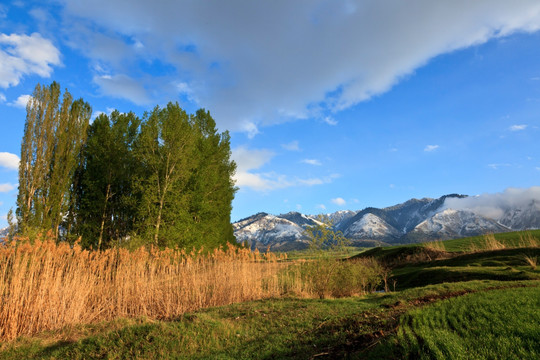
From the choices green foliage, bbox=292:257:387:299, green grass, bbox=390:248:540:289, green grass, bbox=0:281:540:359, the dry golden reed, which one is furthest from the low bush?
green grass, bbox=390:248:540:289

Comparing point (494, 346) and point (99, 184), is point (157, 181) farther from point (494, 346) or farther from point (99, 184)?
point (494, 346)

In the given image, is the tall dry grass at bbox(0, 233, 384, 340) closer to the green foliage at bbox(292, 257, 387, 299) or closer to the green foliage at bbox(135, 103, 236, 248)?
the green foliage at bbox(292, 257, 387, 299)

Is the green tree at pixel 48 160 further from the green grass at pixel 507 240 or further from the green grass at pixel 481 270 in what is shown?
the green grass at pixel 507 240

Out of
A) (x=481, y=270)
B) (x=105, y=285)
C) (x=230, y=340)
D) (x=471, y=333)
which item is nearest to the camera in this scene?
(x=471, y=333)

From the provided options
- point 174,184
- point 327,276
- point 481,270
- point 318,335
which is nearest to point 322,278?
point 327,276

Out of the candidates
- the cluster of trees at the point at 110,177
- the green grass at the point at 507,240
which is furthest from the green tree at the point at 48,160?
the green grass at the point at 507,240

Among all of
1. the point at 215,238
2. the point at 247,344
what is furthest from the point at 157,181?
the point at 247,344

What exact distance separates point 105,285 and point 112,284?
0.60 ft

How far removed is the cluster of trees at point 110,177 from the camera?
62.5ft

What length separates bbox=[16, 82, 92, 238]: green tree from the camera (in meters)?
18.7

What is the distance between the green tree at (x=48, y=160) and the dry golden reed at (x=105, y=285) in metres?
12.7

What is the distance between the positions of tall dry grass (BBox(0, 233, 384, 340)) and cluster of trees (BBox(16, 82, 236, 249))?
9260mm

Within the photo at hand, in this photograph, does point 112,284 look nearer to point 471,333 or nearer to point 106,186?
point 471,333

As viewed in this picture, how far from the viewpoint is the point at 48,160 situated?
1981 cm
